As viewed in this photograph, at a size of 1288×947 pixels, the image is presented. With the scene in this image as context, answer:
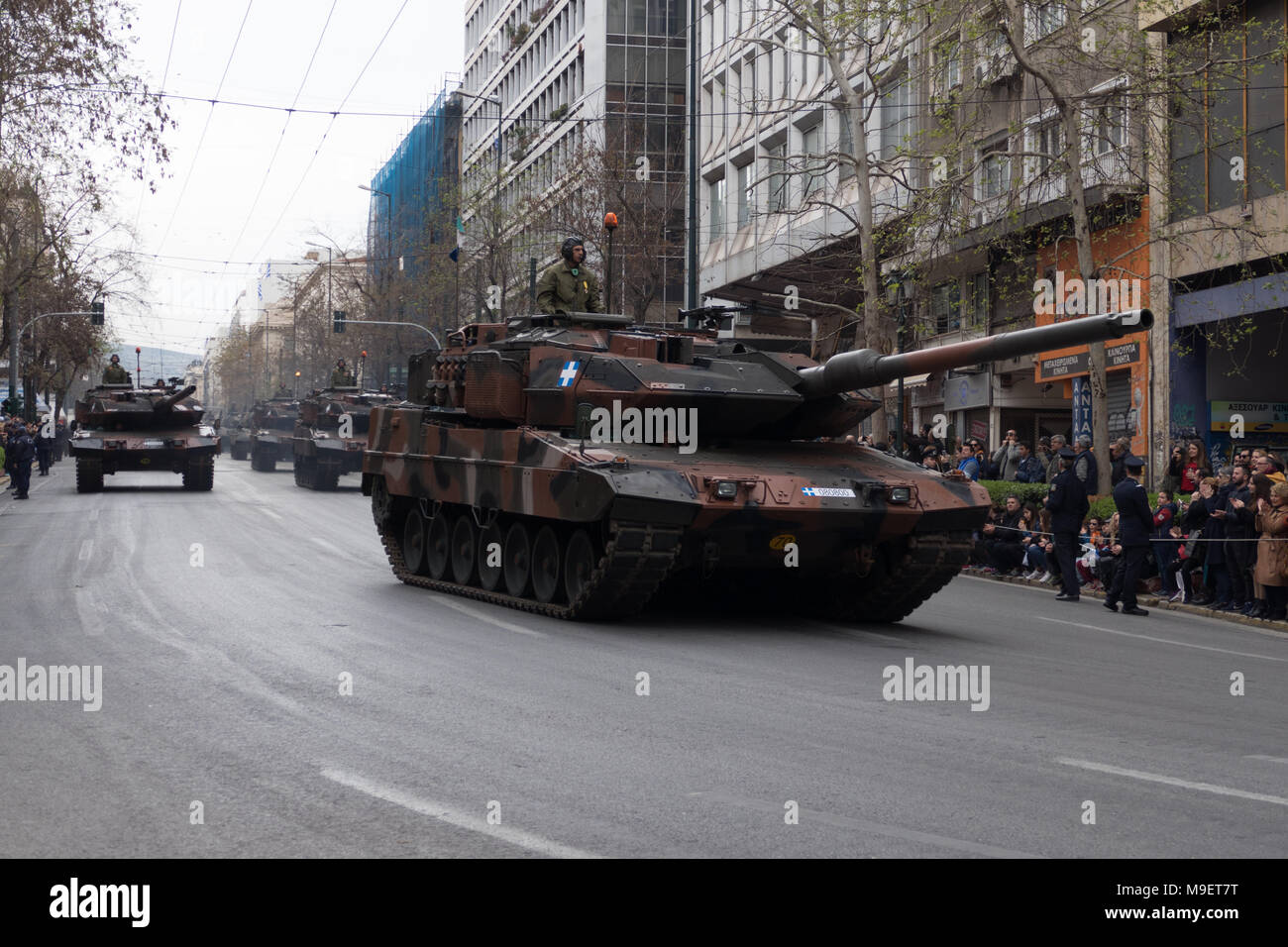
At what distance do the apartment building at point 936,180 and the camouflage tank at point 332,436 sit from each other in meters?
10.2

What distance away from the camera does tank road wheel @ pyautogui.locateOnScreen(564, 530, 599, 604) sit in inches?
539

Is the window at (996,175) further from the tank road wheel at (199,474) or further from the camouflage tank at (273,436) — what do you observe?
the camouflage tank at (273,436)

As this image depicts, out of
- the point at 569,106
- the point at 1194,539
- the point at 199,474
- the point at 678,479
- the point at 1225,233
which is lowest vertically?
the point at 1194,539

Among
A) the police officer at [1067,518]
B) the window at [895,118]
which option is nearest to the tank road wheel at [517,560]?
the police officer at [1067,518]

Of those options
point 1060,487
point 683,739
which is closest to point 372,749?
point 683,739

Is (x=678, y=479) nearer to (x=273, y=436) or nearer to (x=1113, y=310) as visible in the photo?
(x=1113, y=310)

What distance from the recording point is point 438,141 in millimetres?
86562

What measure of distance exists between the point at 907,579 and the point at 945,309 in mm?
22852

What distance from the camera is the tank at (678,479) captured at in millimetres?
13008

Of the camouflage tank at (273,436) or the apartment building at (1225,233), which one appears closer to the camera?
the apartment building at (1225,233)

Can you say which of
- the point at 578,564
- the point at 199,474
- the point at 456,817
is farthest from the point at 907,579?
the point at 199,474

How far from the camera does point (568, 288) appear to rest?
16578 millimetres
